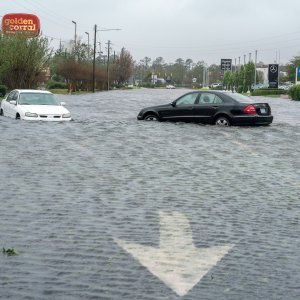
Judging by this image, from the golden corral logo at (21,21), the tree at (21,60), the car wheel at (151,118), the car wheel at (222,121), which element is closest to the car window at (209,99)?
the car wheel at (222,121)

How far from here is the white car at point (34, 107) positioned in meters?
21.0

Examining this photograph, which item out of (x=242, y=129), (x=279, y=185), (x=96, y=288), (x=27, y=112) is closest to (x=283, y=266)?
(x=96, y=288)

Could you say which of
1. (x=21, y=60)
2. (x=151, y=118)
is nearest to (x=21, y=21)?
(x=21, y=60)

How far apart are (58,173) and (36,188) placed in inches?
58.9

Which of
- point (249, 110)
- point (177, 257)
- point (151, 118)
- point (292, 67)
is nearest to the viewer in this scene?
point (177, 257)

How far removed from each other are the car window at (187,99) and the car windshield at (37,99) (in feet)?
14.1

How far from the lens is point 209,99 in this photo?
20.7m

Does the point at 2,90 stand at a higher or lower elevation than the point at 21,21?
lower

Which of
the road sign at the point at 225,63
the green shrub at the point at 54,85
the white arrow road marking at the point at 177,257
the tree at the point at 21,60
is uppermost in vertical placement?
the road sign at the point at 225,63

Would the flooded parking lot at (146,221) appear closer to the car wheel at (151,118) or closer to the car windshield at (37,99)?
the car windshield at (37,99)

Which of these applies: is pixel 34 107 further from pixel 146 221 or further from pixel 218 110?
pixel 146 221

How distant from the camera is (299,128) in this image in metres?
22.4

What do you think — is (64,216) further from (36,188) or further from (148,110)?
(148,110)

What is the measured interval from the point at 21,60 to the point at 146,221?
45.0 metres
